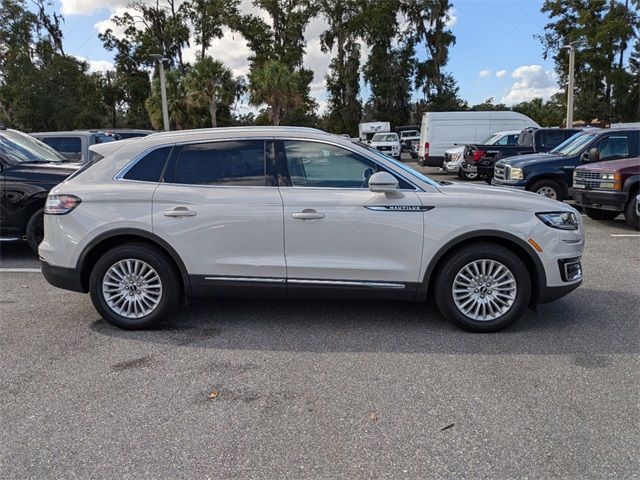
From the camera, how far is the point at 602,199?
370 inches

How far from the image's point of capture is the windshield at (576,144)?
11.4 metres

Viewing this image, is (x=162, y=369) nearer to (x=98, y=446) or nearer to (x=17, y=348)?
(x=98, y=446)

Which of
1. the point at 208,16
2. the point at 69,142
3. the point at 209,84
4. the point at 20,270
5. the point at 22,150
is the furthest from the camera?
the point at 208,16

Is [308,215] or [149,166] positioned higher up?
[149,166]

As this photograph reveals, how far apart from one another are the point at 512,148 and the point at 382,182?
42.3 ft

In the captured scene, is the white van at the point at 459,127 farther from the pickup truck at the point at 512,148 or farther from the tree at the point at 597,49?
the tree at the point at 597,49

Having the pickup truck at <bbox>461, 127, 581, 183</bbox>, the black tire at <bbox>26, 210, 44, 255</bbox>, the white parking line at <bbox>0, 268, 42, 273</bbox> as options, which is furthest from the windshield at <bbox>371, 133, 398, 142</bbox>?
the white parking line at <bbox>0, 268, 42, 273</bbox>

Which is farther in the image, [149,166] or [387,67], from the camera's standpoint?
[387,67]

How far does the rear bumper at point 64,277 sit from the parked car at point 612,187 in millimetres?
8668

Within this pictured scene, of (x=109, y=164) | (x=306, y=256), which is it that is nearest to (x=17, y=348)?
(x=109, y=164)

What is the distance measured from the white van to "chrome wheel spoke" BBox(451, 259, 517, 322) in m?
18.1

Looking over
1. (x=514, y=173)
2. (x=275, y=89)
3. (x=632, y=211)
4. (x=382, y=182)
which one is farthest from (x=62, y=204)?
(x=275, y=89)

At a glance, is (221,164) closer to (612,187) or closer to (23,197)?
(23,197)

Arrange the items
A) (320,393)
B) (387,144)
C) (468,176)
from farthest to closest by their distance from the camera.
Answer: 1. (387,144)
2. (468,176)
3. (320,393)
